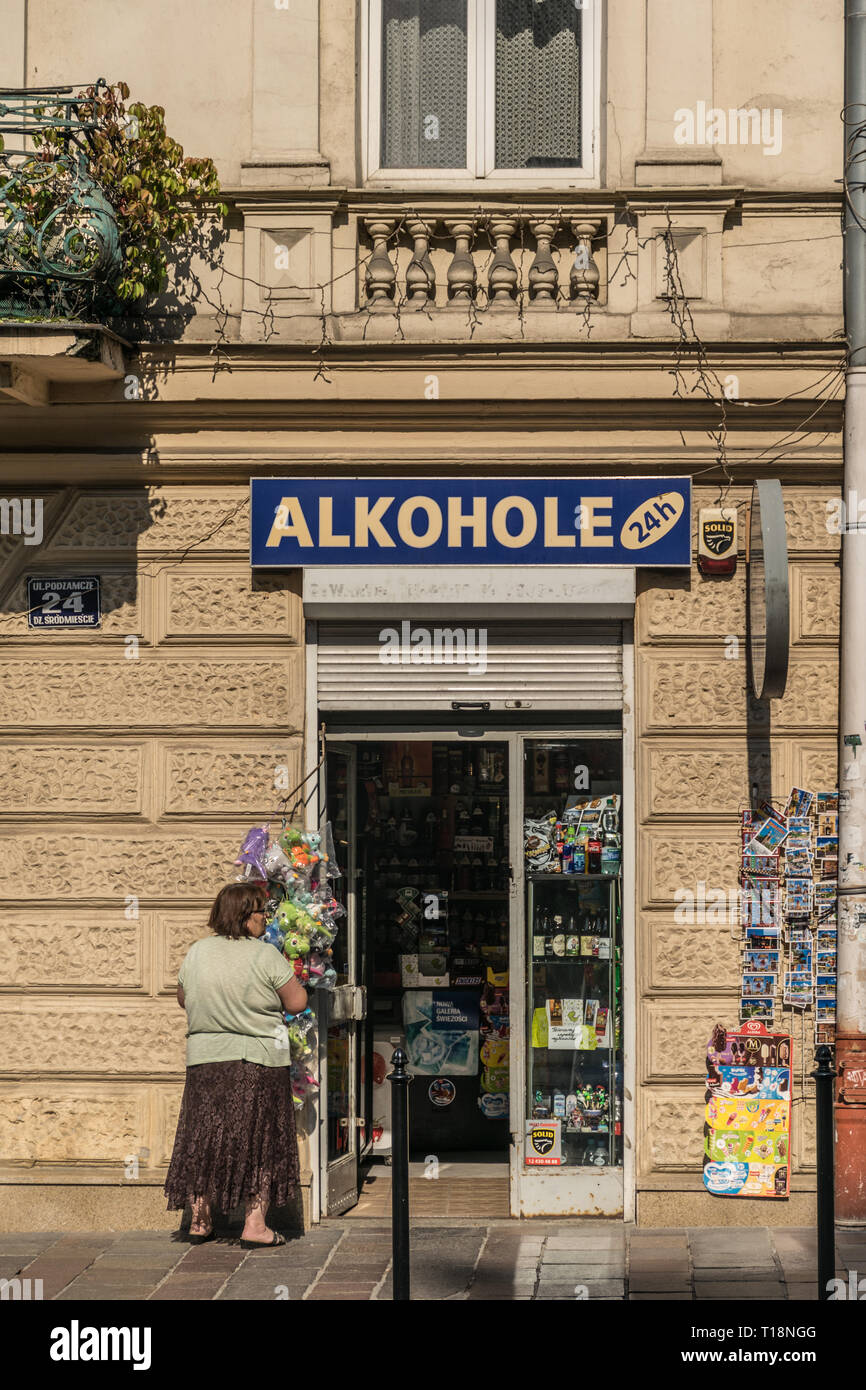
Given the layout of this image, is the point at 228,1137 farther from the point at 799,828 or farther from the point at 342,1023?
the point at 799,828

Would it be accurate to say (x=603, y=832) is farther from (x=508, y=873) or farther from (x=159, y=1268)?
(x=159, y=1268)

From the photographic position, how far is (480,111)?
8641 mm

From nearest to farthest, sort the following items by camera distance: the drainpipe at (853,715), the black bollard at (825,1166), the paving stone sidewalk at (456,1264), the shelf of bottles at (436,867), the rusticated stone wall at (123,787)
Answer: the black bollard at (825,1166) < the paving stone sidewalk at (456,1264) < the drainpipe at (853,715) < the rusticated stone wall at (123,787) < the shelf of bottles at (436,867)

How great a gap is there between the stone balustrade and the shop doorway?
7.32 ft

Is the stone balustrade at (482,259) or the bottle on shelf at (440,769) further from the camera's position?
the bottle on shelf at (440,769)

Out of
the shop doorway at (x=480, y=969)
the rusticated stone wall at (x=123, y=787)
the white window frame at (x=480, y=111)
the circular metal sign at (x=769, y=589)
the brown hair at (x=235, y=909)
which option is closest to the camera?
the circular metal sign at (x=769, y=589)

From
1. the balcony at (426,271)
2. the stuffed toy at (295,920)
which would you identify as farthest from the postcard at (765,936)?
the balcony at (426,271)

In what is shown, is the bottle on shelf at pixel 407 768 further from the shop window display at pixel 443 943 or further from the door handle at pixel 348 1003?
the door handle at pixel 348 1003

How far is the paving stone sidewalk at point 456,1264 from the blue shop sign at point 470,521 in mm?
3326

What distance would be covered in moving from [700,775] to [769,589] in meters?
1.23

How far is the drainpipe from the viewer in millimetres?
7965

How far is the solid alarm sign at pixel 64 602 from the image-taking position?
8.42m

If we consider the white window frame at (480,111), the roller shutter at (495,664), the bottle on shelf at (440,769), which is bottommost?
the bottle on shelf at (440,769)

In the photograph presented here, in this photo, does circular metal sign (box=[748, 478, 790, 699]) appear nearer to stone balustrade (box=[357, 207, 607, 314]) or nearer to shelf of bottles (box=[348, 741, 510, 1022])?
stone balustrade (box=[357, 207, 607, 314])
